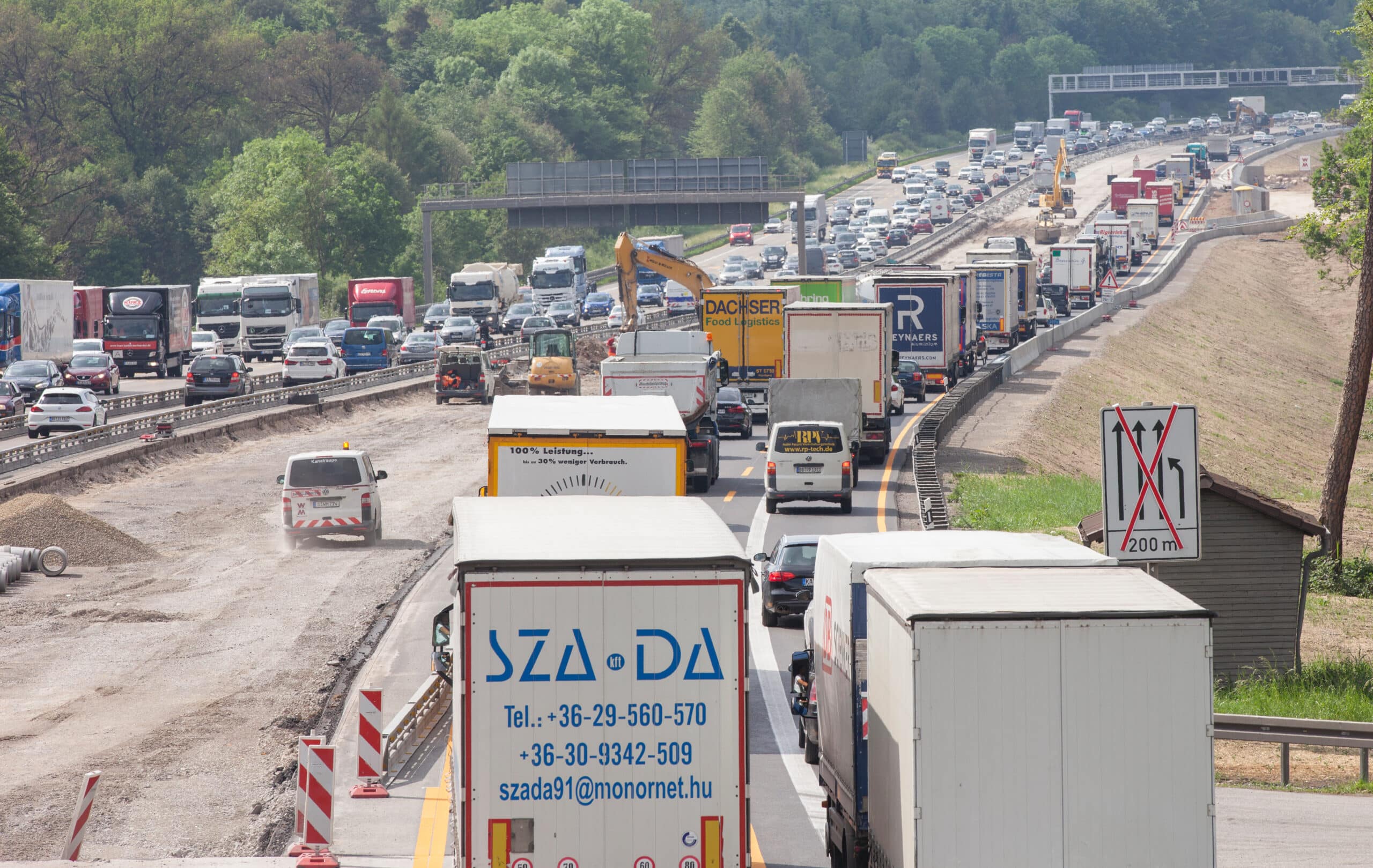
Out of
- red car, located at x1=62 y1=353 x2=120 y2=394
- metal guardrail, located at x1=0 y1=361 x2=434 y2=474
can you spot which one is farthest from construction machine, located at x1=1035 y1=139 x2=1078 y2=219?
red car, located at x1=62 y1=353 x2=120 y2=394

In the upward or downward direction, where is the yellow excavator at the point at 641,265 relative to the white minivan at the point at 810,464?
upward

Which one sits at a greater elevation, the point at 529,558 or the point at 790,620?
the point at 529,558

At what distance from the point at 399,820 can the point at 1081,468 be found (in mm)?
36136

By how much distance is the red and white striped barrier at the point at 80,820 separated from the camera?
1380 cm

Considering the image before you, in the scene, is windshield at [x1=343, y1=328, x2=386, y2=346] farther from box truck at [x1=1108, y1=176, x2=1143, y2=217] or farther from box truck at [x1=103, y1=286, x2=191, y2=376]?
box truck at [x1=1108, y1=176, x2=1143, y2=217]

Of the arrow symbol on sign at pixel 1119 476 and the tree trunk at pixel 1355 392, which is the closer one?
the arrow symbol on sign at pixel 1119 476

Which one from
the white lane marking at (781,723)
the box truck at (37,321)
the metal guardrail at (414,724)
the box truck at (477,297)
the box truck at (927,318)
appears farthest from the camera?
the box truck at (477,297)

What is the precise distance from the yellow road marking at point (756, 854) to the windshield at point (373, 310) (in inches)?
2836

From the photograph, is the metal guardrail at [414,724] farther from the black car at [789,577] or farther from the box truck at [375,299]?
the box truck at [375,299]

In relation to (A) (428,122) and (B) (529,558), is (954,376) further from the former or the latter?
(A) (428,122)

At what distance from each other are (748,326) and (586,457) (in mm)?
27748

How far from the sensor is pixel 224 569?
3028 centimetres

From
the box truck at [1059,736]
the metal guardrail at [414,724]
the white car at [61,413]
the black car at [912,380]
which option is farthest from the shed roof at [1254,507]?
the black car at [912,380]

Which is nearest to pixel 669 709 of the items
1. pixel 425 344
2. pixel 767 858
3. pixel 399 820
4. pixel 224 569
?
pixel 767 858
